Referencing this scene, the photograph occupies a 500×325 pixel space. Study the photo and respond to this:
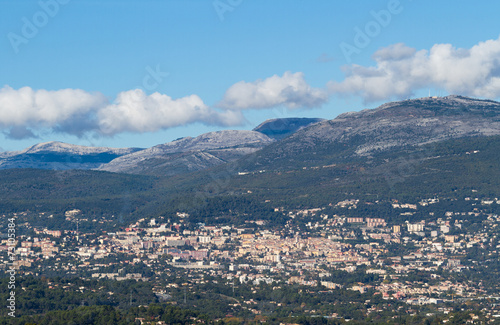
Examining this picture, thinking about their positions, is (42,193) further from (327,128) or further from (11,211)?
(327,128)

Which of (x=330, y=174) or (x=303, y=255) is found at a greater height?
(x=330, y=174)

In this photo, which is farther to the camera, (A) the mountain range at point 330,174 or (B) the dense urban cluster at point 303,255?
(A) the mountain range at point 330,174

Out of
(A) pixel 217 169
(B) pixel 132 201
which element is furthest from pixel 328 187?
(A) pixel 217 169

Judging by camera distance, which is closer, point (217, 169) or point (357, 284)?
point (357, 284)

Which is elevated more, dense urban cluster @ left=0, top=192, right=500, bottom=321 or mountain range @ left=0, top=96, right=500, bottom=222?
mountain range @ left=0, top=96, right=500, bottom=222

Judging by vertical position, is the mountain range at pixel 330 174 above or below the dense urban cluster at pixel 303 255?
above

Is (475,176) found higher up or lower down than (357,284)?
higher up

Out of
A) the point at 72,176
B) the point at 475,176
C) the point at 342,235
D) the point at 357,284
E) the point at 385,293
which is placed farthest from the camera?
the point at 72,176

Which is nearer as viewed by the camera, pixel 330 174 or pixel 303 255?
pixel 303 255

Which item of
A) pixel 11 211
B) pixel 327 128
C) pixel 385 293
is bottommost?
pixel 385 293

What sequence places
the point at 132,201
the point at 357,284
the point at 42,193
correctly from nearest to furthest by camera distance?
the point at 357,284
the point at 132,201
the point at 42,193

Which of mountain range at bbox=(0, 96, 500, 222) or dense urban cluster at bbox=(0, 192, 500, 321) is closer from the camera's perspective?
dense urban cluster at bbox=(0, 192, 500, 321)
